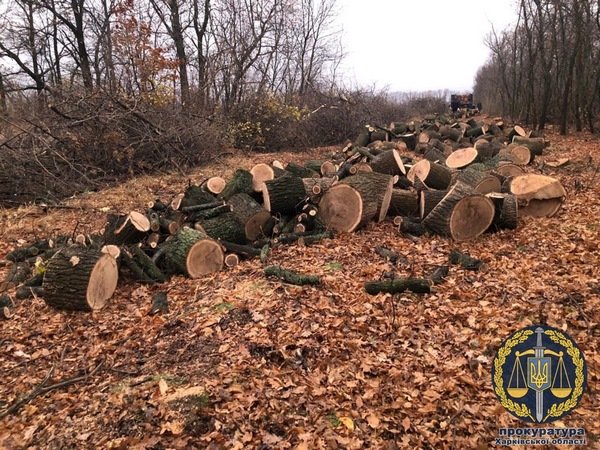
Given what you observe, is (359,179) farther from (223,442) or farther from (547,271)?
(223,442)

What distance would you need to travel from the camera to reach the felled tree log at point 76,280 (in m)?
4.55

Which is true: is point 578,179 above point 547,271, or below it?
above

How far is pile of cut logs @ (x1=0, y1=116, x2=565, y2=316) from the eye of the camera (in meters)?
4.86

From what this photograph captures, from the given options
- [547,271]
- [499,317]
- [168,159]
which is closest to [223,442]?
[499,317]

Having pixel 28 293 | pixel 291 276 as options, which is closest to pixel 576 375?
pixel 291 276

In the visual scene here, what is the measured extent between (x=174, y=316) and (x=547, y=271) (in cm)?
437

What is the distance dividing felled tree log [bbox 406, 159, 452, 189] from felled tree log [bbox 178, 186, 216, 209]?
3.84 m

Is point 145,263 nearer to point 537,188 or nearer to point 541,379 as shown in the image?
point 541,379

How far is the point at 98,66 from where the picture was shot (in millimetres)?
17922

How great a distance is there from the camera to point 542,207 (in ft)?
21.8

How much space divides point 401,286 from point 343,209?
209cm

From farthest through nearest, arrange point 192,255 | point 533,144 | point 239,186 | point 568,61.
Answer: point 568,61 → point 533,144 → point 239,186 → point 192,255

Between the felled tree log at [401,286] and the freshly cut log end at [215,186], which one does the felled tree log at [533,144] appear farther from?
the felled tree log at [401,286]

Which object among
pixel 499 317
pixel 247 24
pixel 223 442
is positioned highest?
pixel 247 24
